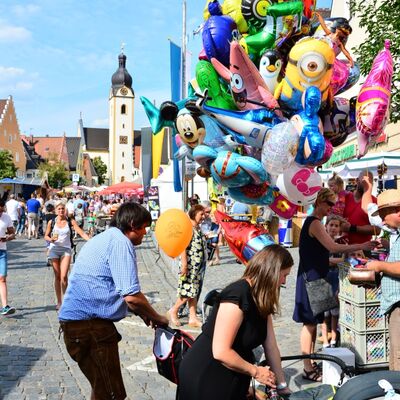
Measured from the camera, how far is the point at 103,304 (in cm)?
340

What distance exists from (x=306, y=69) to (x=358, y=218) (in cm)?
193

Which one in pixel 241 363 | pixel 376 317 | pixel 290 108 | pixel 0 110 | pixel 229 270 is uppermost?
pixel 0 110

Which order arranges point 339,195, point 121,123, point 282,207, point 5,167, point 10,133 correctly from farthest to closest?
1. point 121,123
2. point 10,133
3. point 5,167
4. point 339,195
5. point 282,207

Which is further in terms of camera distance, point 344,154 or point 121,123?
point 121,123

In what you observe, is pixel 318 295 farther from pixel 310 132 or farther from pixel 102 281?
pixel 102 281

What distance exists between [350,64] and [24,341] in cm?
506

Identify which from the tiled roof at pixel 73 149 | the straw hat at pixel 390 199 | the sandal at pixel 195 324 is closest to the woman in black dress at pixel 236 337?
the straw hat at pixel 390 199

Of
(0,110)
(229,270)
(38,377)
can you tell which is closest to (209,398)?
(38,377)

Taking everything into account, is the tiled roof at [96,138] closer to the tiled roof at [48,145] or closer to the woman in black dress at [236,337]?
the tiled roof at [48,145]

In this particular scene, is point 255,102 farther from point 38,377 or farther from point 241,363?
point 38,377

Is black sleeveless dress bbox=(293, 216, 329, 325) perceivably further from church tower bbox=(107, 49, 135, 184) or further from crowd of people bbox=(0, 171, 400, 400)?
church tower bbox=(107, 49, 135, 184)

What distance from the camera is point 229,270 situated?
1266 cm

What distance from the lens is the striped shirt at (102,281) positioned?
3.35 m

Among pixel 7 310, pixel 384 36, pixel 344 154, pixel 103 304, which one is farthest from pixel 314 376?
pixel 344 154
